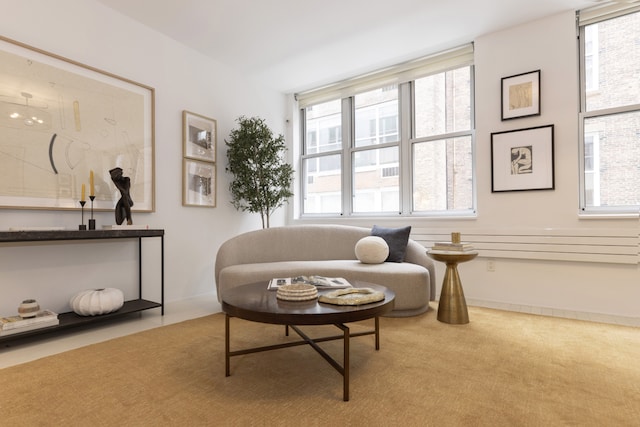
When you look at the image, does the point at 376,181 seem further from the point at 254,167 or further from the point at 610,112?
the point at 610,112

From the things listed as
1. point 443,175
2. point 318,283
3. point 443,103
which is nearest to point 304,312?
point 318,283

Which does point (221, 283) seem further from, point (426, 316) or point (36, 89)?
point (36, 89)

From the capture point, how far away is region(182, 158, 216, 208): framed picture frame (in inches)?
153

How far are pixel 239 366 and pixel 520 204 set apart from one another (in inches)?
122

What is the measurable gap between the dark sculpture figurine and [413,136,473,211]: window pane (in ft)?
10.5

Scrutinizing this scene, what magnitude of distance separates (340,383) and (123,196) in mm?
2462

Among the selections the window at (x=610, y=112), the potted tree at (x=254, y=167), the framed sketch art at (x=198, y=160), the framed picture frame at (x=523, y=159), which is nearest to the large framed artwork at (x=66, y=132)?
the framed sketch art at (x=198, y=160)

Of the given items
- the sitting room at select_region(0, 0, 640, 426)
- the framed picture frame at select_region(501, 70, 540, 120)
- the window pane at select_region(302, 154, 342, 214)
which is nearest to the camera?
the sitting room at select_region(0, 0, 640, 426)

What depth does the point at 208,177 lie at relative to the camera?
13.7 ft

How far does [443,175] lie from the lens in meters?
4.21

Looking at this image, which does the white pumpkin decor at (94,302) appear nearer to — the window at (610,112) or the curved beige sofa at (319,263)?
the curved beige sofa at (319,263)

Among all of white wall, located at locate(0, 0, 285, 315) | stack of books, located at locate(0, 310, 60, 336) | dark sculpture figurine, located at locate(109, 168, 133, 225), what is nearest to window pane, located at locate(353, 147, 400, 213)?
white wall, located at locate(0, 0, 285, 315)

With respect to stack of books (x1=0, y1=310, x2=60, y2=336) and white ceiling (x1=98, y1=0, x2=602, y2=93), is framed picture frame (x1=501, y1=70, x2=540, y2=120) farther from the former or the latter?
stack of books (x1=0, y1=310, x2=60, y2=336)

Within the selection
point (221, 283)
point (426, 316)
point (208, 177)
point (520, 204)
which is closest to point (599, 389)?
point (426, 316)
